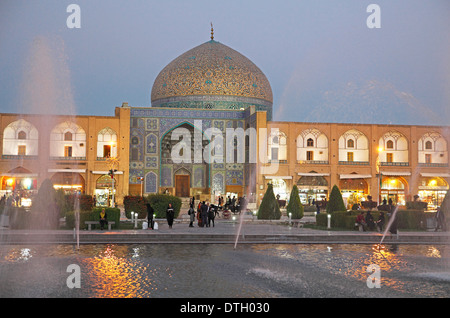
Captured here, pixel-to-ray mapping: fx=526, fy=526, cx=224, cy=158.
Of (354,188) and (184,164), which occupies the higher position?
(184,164)

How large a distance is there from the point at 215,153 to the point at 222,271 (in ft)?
Result: 78.6

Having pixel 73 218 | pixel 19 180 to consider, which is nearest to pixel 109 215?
pixel 73 218

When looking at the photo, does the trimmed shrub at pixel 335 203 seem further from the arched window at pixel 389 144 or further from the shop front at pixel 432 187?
the arched window at pixel 389 144

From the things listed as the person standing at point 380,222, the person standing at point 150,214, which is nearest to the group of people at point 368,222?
the person standing at point 380,222

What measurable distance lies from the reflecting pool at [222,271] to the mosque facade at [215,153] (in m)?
18.6

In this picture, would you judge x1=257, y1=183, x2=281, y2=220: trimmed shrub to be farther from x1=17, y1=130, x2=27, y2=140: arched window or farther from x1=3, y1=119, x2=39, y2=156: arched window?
x1=17, y1=130, x2=27, y2=140: arched window

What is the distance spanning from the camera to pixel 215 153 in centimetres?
3178

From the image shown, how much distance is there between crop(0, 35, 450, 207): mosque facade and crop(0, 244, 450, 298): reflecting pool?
18.6 metres

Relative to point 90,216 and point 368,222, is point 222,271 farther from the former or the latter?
point 368,222

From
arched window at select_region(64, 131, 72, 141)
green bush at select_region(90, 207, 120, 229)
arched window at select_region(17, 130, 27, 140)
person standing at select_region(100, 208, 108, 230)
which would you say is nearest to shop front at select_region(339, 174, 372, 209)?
arched window at select_region(64, 131, 72, 141)

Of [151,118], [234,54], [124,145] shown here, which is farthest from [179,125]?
[234,54]

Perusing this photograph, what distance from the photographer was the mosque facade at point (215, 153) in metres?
29.8

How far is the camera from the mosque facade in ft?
97.7
